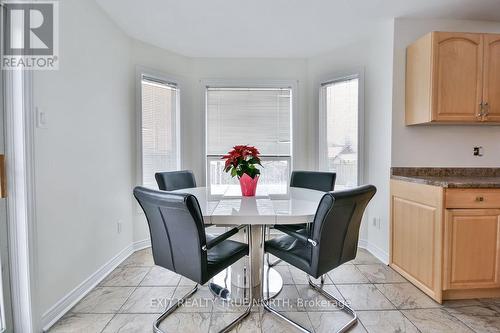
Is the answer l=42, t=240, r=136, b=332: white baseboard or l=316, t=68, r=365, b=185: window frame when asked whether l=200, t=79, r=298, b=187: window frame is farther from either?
l=42, t=240, r=136, b=332: white baseboard

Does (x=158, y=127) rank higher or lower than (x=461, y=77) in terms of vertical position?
lower

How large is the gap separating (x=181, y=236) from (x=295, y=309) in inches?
40.8

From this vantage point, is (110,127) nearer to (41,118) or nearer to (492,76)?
(41,118)

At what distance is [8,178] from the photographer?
1.48 meters

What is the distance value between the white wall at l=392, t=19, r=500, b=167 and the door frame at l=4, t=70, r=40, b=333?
9.35ft

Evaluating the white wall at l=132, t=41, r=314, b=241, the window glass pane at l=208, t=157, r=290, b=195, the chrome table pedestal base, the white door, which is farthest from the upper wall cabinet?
the white door

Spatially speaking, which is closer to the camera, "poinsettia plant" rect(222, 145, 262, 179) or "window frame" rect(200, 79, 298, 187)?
"poinsettia plant" rect(222, 145, 262, 179)

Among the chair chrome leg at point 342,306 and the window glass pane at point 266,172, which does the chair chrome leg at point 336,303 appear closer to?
the chair chrome leg at point 342,306

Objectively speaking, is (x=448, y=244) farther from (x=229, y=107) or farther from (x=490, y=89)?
(x=229, y=107)

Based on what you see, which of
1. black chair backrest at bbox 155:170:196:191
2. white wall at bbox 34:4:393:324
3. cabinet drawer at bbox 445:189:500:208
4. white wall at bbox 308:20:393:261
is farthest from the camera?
white wall at bbox 308:20:393:261

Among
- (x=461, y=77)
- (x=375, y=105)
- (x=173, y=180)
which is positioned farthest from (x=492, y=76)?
(x=173, y=180)

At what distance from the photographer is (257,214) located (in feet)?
4.92

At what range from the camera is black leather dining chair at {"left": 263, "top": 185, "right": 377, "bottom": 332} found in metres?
1.37

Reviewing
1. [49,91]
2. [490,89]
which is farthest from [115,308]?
[490,89]
